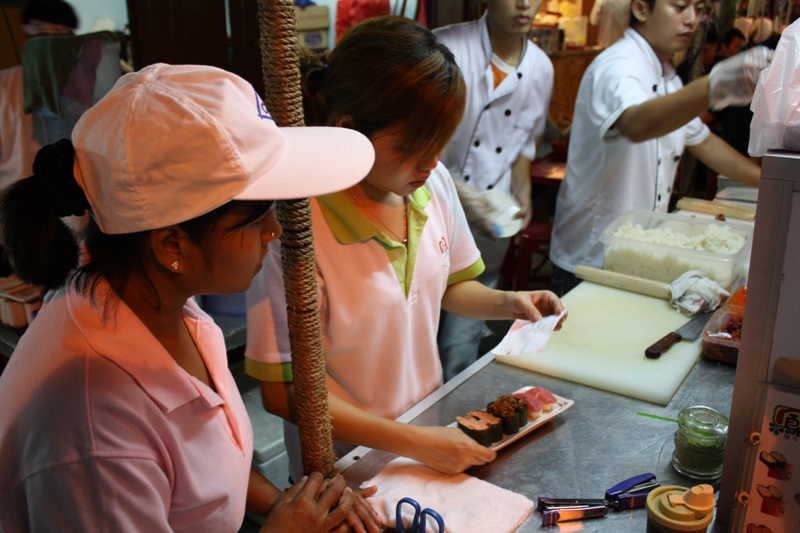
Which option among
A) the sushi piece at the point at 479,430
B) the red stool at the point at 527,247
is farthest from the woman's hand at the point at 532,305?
the red stool at the point at 527,247

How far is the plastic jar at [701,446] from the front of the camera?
1304 millimetres

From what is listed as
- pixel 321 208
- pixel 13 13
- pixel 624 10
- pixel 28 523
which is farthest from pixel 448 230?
pixel 13 13

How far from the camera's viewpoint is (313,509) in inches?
42.8

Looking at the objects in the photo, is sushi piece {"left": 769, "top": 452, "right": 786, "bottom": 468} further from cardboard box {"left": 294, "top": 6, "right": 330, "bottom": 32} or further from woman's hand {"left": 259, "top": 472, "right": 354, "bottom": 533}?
cardboard box {"left": 294, "top": 6, "right": 330, "bottom": 32}

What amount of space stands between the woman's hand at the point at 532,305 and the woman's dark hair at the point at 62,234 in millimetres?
997

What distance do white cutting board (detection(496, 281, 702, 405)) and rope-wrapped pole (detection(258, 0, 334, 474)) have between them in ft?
2.60

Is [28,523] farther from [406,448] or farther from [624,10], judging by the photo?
[624,10]

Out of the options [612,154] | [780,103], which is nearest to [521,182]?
[612,154]

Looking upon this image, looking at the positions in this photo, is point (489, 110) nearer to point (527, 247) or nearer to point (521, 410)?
point (527, 247)

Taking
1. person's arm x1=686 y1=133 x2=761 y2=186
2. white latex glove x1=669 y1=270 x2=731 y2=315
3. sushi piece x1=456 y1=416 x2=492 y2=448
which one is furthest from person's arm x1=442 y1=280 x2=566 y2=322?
person's arm x1=686 y1=133 x2=761 y2=186

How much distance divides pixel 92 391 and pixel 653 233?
2142 millimetres

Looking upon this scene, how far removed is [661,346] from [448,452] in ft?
2.87

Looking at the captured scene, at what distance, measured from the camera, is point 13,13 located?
2631 mm

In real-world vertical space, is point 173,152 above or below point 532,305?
above
